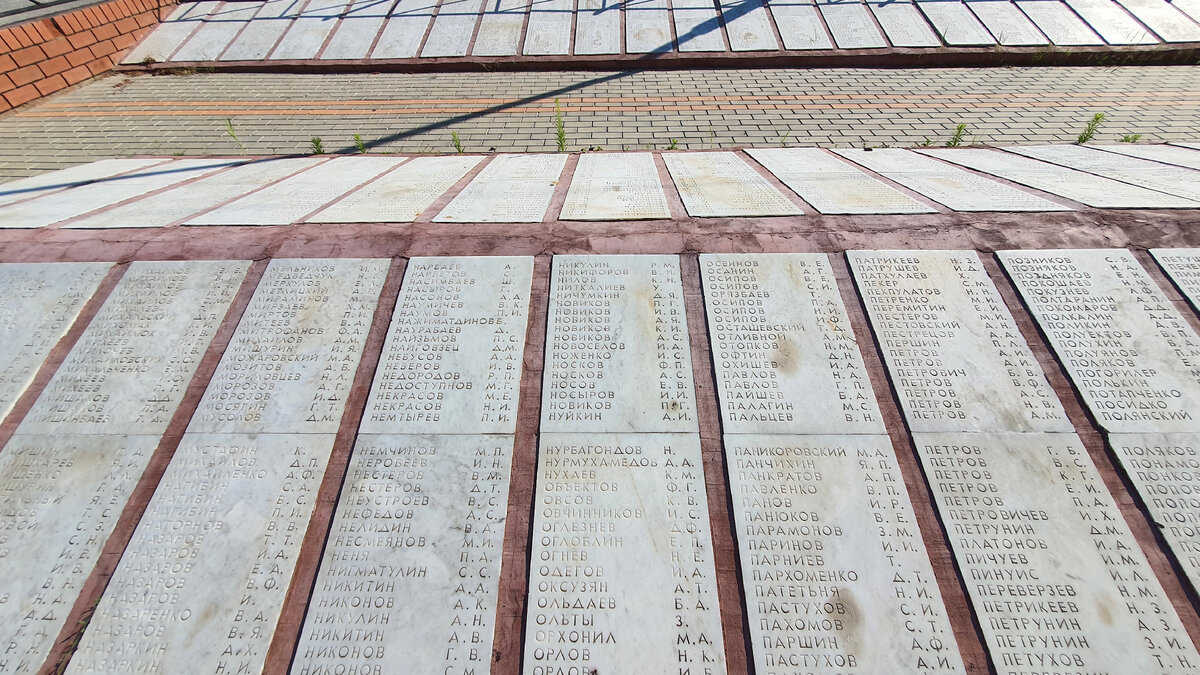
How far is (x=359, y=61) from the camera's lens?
12.0 metres

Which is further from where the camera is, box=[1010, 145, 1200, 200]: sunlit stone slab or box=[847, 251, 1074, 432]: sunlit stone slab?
box=[1010, 145, 1200, 200]: sunlit stone slab

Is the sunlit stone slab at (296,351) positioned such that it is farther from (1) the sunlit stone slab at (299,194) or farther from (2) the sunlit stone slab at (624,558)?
(2) the sunlit stone slab at (624,558)

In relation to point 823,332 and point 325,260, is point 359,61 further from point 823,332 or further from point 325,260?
point 823,332

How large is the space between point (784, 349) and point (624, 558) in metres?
2.00

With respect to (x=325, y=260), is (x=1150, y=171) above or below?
below

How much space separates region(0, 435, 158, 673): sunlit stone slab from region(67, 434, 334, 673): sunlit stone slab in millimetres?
235

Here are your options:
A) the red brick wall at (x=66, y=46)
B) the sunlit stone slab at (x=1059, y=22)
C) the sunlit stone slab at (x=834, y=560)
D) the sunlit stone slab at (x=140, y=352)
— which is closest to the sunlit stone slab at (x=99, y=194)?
the sunlit stone slab at (x=140, y=352)

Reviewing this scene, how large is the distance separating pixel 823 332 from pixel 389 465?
342 cm

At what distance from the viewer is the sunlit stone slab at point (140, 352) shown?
3.81m

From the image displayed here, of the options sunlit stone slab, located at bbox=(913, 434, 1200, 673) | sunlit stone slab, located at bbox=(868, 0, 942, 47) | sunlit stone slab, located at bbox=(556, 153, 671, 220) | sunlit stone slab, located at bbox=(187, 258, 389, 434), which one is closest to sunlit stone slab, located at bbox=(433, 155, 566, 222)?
sunlit stone slab, located at bbox=(556, 153, 671, 220)

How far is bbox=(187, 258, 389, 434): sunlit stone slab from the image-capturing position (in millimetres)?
3805

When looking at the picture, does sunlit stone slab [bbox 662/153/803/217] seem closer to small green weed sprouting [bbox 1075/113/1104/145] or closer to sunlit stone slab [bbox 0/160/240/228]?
small green weed sprouting [bbox 1075/113/1104/145]

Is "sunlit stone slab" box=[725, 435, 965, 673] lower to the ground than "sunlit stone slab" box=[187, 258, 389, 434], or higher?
lower

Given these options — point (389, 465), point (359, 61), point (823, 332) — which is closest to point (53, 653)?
point (389, 465)
